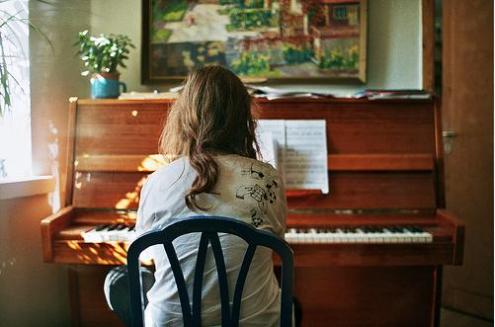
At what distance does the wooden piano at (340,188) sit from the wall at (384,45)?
0.46 meters

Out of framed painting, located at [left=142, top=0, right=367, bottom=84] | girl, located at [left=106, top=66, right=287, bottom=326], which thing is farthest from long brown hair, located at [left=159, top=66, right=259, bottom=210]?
framed painting, located at [left=142, top=0, right=367, bottom=84]

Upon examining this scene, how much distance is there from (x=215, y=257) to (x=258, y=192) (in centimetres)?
18

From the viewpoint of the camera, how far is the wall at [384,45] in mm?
2205

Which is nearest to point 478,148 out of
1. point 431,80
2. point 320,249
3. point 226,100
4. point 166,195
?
point 431,80

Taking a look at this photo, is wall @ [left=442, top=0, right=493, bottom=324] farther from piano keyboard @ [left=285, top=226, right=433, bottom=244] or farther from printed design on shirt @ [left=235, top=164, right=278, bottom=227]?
printed design on shirt @ [left=235, top=164, right=278, bottom=227]

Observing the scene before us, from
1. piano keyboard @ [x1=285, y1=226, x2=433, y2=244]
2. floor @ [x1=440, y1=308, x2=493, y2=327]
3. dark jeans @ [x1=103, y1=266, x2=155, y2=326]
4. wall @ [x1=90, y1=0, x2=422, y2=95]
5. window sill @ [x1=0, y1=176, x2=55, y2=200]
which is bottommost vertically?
floor @ [x1=440, y1=308, x2=493, y2=327]

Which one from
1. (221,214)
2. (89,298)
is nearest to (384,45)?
(221,214)

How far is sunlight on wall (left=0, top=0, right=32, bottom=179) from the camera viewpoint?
1.37 metres

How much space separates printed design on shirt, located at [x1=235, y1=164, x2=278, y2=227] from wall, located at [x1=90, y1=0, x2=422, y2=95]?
140cm

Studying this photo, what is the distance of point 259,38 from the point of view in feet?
7.43

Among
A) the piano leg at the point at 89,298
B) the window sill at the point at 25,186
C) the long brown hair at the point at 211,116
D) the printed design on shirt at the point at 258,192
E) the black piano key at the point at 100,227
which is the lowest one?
the piano leg at the point at 89,298

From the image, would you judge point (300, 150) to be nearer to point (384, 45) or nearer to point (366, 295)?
point (366, 295)

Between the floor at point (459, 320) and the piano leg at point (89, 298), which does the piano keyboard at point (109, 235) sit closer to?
the piano leg at point (89, 298)

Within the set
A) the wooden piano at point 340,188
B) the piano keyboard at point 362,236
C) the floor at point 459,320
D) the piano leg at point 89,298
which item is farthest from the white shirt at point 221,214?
the floor at point 459,320
